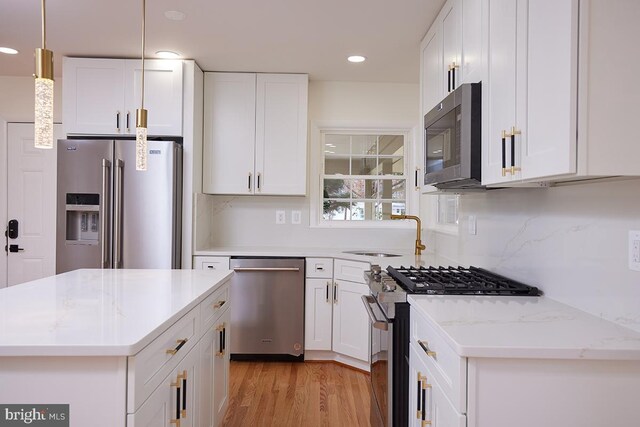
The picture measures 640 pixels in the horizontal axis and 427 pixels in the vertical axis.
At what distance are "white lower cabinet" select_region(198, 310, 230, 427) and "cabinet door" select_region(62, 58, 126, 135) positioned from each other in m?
1.97

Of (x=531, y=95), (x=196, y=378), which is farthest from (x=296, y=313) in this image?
(x=531, y=95)

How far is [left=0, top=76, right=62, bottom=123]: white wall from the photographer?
396 cm

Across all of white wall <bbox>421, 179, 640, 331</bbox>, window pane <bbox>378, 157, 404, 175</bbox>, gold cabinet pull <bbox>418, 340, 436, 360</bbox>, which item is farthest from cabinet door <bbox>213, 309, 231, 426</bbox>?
window pane <bbox>378, 157, 404, 175</bbox>

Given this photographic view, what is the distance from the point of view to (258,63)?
3.51 meters

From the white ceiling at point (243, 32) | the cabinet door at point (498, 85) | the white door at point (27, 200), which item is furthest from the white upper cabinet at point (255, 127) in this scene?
the cabinet door at point (498, 85)

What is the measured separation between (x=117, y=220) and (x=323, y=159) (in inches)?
72.9

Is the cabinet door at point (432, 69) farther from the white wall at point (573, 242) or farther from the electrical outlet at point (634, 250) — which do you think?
the electrical outlet at point (634, 250)

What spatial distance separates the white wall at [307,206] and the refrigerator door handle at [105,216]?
0.99 metres

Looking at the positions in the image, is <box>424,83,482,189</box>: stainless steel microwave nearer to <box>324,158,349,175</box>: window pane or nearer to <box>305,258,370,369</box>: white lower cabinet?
<box>305,258,370,369</box>: white lower cabinet

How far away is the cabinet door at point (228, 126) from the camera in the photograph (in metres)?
3.73

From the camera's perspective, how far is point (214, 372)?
6.79 ft

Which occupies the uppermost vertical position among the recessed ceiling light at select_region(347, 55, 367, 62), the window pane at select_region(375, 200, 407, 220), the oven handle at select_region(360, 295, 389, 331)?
the recessed ceiling light at select_region(347, 55, 367, 62)

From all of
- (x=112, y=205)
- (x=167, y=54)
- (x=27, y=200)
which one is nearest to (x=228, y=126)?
(x=167, y=54)

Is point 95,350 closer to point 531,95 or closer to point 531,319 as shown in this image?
point 531,319
